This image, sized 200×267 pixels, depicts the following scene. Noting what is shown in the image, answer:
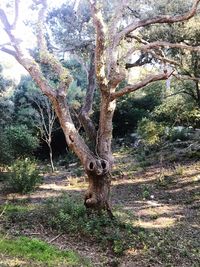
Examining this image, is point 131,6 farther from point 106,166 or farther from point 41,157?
point 41,157

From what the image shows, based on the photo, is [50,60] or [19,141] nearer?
[50,60]

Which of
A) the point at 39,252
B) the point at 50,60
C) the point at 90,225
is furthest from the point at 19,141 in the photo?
the point at 39,252

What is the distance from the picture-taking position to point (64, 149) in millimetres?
20750

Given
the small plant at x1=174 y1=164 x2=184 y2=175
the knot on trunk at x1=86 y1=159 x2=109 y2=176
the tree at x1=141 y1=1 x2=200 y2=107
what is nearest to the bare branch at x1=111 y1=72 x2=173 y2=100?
the knot on trunk at x1=86 y1=159 x2=109 y2=176

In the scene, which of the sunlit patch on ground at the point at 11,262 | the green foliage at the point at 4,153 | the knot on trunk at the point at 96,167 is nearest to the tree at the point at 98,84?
the knot on trunk at the point at 96,167

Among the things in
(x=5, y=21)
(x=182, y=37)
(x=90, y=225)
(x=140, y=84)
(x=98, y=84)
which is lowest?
(x=90, y=225)

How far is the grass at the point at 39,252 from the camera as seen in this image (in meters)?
5.38

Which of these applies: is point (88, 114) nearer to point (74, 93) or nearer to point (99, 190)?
point (99, 190)

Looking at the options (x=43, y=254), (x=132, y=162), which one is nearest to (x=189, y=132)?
(x=132, y=162)

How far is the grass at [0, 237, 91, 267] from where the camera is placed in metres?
5.38

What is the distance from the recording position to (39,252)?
5.62 meters

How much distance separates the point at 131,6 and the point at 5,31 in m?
4.46

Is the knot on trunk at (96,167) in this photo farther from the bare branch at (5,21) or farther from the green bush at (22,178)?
the bare branch at (5,21)

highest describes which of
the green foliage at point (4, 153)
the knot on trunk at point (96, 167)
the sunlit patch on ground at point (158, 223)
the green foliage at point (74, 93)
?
the green foliage at point (74, 93)
